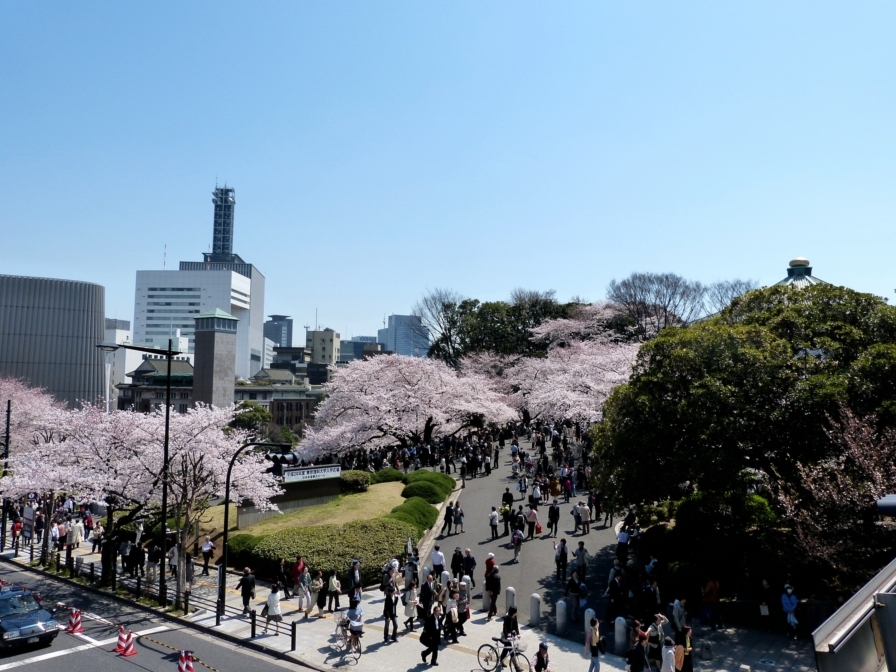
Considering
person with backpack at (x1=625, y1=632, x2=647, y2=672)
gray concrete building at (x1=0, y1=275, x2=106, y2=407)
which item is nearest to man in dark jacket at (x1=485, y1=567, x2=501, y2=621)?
person with backpack at (x1=625, y1=632, x2=647, y2=672)

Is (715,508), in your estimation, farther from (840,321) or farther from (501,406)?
(501,406)

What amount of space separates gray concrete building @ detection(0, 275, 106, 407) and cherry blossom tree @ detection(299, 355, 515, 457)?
48.3m

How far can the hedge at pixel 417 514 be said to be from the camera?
88.4 feet

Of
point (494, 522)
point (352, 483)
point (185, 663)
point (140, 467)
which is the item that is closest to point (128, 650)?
point (185, 663)

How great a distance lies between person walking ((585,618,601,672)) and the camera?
47.0 feet

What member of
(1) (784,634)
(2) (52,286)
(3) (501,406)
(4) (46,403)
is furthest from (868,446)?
(2) (52,286)

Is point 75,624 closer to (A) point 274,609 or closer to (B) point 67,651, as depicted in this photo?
(B) point 67,651

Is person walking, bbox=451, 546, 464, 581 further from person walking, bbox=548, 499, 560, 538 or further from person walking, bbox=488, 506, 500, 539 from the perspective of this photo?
person walking, bbox=548, 499, 560, 538

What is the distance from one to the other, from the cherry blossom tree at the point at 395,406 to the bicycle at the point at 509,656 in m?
27.7

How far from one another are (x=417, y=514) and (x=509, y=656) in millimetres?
12955

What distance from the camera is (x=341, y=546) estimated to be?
22812 mm

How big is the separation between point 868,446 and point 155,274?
186 m

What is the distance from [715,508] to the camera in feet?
72.6

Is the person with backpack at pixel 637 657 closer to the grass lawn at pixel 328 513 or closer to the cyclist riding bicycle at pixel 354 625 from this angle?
the cyclist riding bicycle at pixel 354 625
